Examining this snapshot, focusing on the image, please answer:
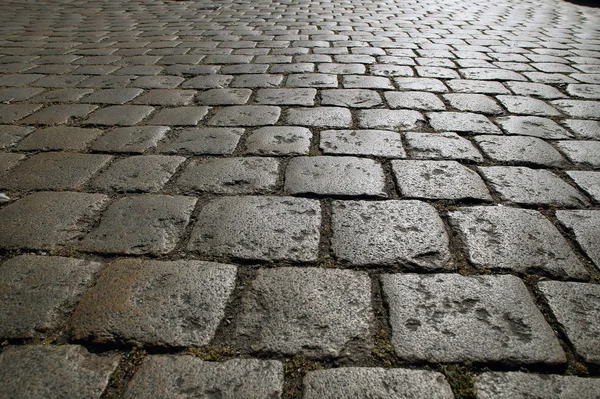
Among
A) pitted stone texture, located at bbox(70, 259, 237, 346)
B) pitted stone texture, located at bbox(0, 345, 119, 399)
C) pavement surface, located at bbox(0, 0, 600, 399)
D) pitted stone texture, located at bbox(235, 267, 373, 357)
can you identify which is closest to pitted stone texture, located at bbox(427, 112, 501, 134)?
pavement surface, located at bbox(0, 0, 600, 399)

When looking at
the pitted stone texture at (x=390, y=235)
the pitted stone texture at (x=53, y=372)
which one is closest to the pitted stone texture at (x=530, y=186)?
the pitted stone texture at (x=390, y=235)

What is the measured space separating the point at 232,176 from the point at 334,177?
47 cm

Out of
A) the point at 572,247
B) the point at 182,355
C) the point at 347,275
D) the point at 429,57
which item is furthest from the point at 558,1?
the point at 182,355

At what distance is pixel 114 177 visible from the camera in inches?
78.8

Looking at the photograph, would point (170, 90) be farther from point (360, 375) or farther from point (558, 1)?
point (558, 1)

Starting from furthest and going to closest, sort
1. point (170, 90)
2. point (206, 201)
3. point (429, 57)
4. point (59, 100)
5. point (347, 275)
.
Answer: point (429, 57) → point (170, 90) → point (59, 100) → point (206, 201) → point (347, 275)

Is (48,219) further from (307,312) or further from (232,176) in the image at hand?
(307,312)

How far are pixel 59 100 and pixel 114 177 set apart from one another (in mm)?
1363

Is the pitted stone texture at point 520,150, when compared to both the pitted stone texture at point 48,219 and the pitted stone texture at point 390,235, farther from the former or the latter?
the pitted stone texture at point 48,219

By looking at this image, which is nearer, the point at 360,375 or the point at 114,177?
the point at 360,375

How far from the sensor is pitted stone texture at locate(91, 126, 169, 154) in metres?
2.28

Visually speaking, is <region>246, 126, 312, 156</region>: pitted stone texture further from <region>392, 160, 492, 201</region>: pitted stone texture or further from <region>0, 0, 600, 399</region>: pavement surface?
<region>392, 160, 492, 201</region>: pitted stone texture

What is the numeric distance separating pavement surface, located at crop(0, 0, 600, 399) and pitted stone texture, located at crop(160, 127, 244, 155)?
16mm

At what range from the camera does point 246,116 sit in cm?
268
